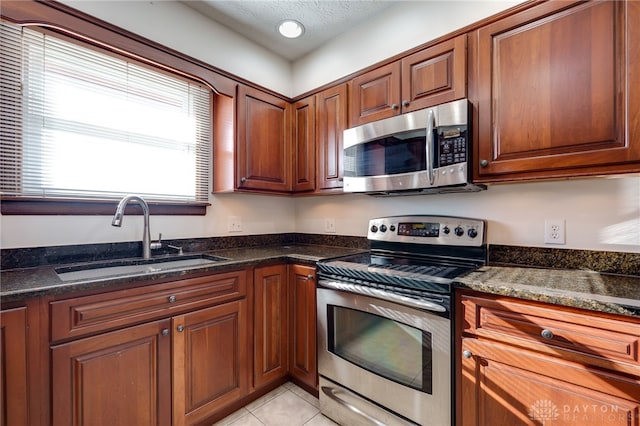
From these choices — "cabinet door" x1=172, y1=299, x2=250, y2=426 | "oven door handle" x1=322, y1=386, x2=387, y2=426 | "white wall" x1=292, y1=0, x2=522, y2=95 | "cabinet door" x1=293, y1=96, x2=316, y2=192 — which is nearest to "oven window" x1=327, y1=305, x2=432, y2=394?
"oven door handle" x1=322, y1=386, x2=387, y2=426

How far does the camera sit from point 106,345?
4.01ft

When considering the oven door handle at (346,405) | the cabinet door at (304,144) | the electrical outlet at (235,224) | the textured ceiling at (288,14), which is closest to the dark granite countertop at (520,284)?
the electrical outlet at (235,224)

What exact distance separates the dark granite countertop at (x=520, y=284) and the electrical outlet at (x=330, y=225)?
3.69 feet

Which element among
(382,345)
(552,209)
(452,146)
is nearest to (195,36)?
(452,146)

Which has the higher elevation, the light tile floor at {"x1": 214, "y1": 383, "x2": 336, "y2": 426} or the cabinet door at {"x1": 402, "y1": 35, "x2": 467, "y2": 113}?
the cabinet door at {"x1": 402, "y1": 35, "x2": 467, "y2": 113}

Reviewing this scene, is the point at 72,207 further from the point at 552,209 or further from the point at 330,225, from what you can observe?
the point at 552,209

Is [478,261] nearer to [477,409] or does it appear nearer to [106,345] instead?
[477,409]

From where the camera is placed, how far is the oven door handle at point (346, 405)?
1.47 metres

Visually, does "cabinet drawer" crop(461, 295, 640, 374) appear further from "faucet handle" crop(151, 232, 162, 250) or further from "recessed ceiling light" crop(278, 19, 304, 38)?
"recessed ceiling light" crop(278, 19, 304, 38)

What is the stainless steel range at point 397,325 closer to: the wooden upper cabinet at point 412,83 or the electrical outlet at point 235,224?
the wooden upper cabinet at point 412,83

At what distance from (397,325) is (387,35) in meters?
1.83

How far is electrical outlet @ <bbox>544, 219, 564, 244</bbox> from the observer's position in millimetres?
1466

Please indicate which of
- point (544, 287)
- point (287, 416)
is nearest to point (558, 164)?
point (544, 287)

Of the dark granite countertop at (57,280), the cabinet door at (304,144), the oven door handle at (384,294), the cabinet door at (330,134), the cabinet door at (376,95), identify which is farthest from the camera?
the cabinet door at (304,144)
